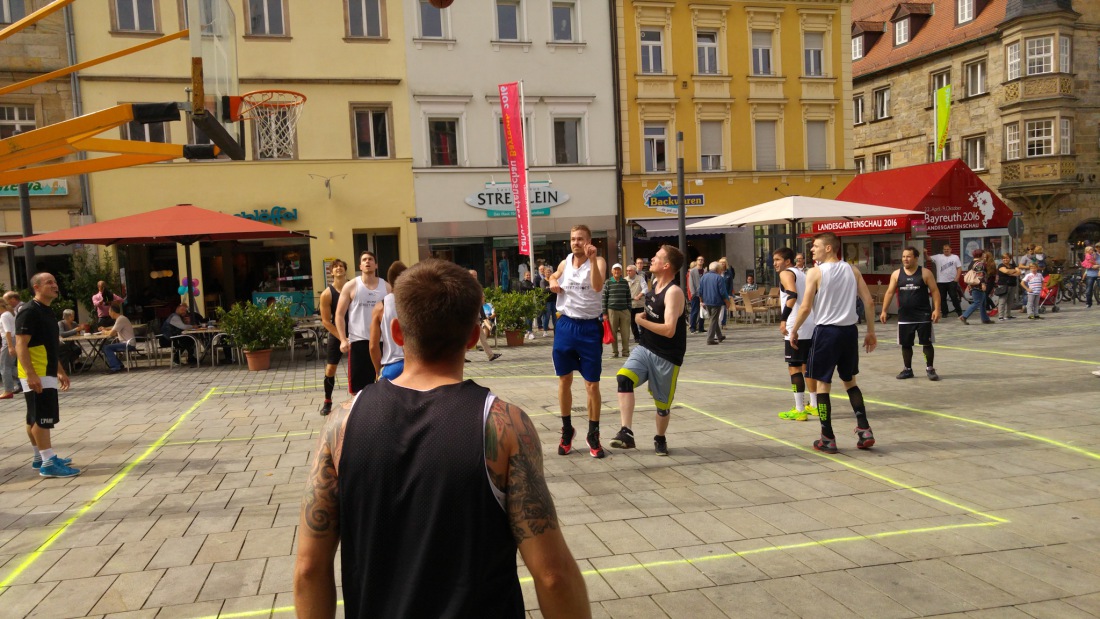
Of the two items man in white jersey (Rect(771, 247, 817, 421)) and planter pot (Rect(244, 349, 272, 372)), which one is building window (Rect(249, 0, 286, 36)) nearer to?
planter pot (Rect(244, 349, 272, 372))

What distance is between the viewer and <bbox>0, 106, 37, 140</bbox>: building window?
22.0 meters

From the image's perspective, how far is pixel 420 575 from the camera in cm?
190

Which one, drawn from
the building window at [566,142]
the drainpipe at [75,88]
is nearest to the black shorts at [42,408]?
the drainpipe at [75,88]

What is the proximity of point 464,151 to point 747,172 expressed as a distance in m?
10.00

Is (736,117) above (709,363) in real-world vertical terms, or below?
above

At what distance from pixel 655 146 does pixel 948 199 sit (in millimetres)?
9700

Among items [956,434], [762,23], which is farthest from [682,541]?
[762,23]

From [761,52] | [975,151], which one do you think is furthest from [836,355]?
[975,151]

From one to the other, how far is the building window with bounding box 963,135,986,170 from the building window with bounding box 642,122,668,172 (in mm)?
18305

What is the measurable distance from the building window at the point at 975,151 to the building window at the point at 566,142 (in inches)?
842

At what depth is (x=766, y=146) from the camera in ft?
94.6

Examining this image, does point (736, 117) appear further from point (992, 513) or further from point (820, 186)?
point (992, 513)

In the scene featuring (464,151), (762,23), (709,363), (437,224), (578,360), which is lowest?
(709,363)

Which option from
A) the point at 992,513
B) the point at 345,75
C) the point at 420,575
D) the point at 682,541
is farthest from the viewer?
the point at 345,75
